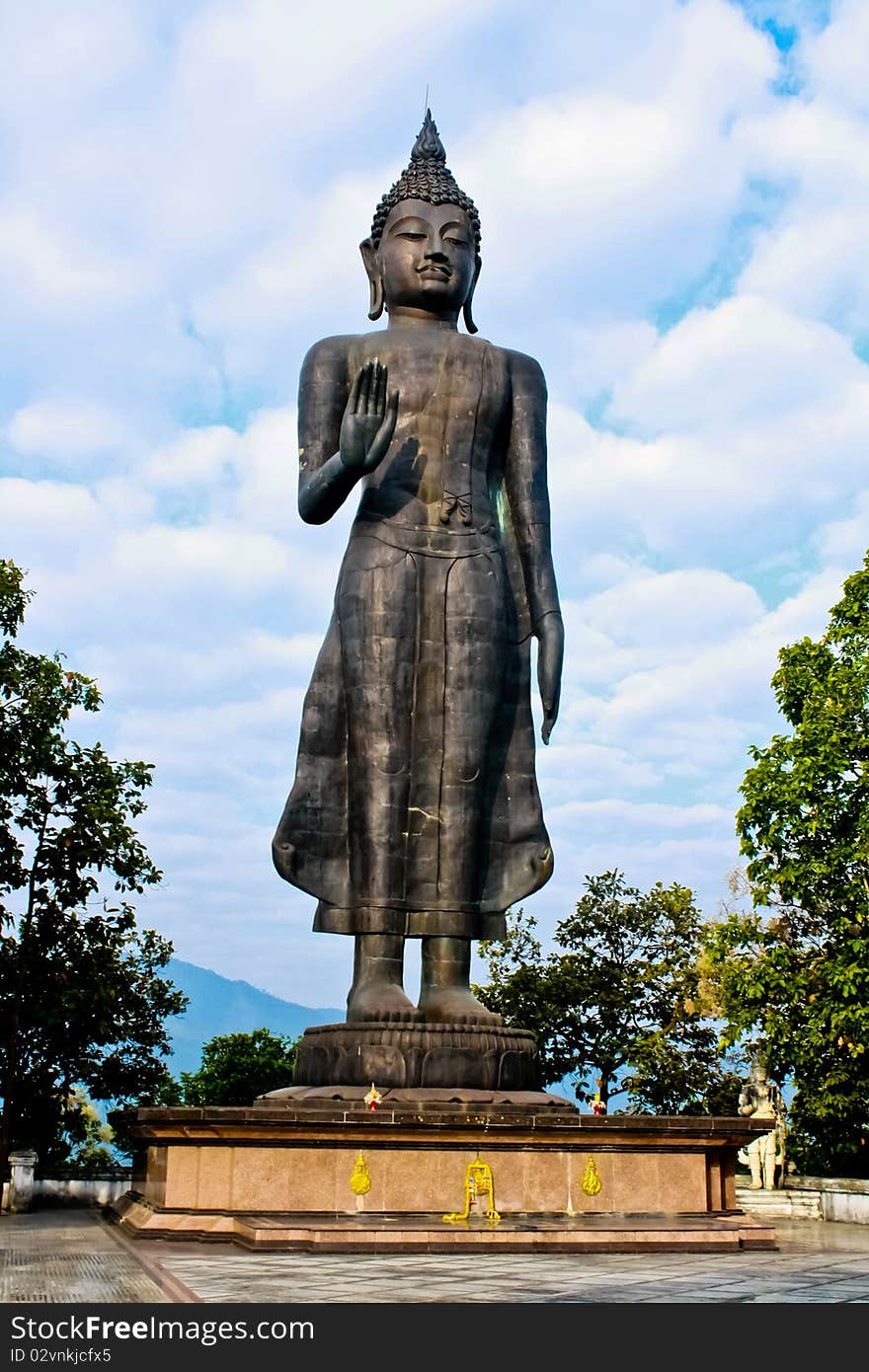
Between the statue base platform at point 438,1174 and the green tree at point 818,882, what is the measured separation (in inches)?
319

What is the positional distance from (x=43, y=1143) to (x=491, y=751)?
10524 mm

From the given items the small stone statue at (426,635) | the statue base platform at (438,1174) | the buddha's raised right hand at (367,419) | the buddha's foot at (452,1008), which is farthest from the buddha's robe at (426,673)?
the statue base platform at (438,1174)

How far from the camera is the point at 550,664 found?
981 centimetres

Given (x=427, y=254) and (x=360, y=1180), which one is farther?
(x=427, y=254)

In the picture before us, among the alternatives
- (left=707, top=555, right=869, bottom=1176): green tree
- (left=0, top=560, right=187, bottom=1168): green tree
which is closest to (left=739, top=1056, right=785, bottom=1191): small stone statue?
(left=707, top=555, right=869, bottom=1176): green tree

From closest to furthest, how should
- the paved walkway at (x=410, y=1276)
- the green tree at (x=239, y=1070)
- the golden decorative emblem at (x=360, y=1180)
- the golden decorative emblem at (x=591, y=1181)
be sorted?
the paved walkway at (x=410, y=1276) < the golden decorative emblem at (x=360, y=1180) < the golden decorative emblem at (x=591, y=1181) < the green tree at (x=239, y=1070)

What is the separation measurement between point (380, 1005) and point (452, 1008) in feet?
1.58

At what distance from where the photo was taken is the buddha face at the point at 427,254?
10.1 m

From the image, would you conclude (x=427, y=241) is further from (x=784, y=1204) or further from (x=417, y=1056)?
(x=784, y=1204)

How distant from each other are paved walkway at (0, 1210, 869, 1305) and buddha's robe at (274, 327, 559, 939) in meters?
2.82

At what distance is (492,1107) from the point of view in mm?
8156

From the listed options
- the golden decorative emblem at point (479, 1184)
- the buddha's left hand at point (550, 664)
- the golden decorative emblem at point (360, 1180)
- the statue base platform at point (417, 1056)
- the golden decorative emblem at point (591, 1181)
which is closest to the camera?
the golden decorative emblem at point (360, 1180)

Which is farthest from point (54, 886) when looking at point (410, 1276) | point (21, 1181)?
point (410, 1276)

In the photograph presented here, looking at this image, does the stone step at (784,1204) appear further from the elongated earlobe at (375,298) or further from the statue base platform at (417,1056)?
the elongated earlobe at (375,298)
